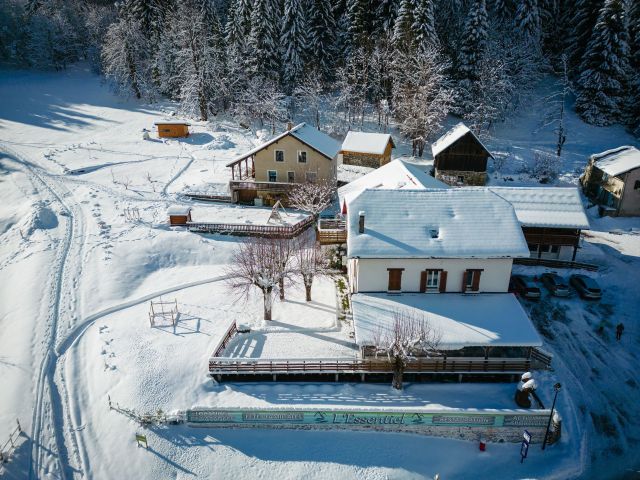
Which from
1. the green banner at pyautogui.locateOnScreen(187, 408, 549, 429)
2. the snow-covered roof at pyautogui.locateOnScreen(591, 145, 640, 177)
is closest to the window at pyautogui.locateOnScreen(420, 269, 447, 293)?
the green banner at pyautogui.locateOnScreen(187, 408, 549, 429)

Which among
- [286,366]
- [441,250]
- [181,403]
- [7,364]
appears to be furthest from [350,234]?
[7,364]

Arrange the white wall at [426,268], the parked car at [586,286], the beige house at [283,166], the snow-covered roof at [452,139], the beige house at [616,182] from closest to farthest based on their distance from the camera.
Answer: the white wall at [426,268] → the parked car at [586,286] → the beige house at [616,182] → the beige house at [283,166] → the snow-covered roof at [452,139]

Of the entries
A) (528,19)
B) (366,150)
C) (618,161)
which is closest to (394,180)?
(366,150)

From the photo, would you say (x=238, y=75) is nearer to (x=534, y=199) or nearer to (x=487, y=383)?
(x=534, y=199)

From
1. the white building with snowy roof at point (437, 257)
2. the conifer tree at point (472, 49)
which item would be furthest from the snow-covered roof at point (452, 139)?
the white building with snowy roof at point (437, 257)

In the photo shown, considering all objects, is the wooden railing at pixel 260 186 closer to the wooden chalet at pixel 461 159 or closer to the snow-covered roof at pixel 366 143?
the snow-covered roof at pixel 366 143
